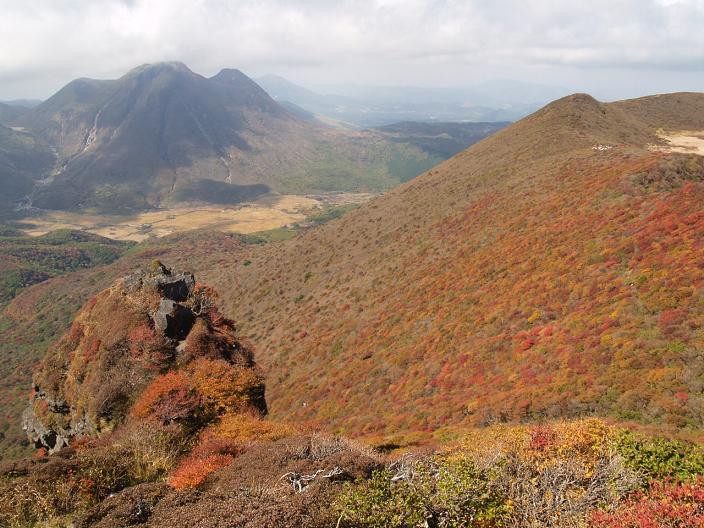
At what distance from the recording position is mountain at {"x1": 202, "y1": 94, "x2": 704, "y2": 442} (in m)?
20.5

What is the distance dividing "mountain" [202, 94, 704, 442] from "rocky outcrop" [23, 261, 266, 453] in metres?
10.3

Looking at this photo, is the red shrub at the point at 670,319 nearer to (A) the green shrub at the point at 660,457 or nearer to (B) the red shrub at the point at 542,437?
(A) the green shrub at the point at 660,457

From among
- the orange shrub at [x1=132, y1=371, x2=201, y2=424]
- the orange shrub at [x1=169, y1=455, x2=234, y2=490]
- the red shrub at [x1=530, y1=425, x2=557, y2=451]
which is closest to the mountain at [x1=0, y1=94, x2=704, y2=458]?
the red shrub at [x1=530, y1=425, x2=557, y2=451]

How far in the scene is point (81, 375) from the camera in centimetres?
3077

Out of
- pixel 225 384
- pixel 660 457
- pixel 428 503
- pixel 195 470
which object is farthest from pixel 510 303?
pixel 195 470

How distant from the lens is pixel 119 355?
29422 mm

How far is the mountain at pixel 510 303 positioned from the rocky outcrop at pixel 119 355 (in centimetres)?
1030

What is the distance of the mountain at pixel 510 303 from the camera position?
808 inches

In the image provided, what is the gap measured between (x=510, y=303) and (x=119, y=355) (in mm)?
30183

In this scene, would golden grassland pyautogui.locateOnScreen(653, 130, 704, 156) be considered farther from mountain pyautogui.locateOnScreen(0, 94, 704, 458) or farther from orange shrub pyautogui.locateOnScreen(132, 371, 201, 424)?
orange shrub pyautogui.locateOnScreen(132, 371, 201, 424)

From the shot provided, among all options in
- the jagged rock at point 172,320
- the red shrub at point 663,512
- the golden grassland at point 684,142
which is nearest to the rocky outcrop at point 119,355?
the jagged rock at point 172,320

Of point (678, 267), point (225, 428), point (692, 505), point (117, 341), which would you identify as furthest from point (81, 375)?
point (678, 267)

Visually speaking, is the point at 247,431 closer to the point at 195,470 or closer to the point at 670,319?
the point at 195,470

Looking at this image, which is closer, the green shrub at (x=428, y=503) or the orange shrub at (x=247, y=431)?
the green shrub at (x=428, y=503)
